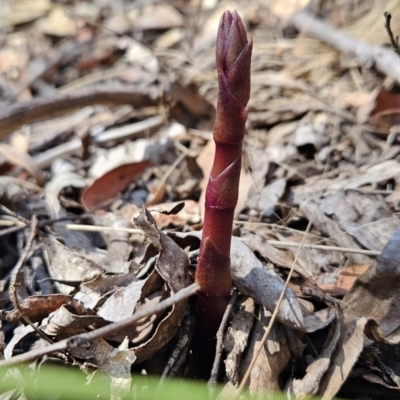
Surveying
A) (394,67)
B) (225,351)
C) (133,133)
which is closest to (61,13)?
(133,133)

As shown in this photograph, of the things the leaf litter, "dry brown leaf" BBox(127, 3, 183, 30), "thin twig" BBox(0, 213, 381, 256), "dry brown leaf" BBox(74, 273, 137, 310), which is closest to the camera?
the leaf litter

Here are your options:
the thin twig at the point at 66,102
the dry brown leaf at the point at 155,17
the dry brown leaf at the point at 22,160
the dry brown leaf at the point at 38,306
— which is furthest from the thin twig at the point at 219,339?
the dry brown leaf at the point at 155,17

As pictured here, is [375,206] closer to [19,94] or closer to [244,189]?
[244,189]

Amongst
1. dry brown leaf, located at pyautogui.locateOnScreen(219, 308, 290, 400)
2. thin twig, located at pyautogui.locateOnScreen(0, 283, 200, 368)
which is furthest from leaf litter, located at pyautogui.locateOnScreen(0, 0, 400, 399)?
thin twig, located at pyautogui.locateOnScreen(0, 283, 200, 368)

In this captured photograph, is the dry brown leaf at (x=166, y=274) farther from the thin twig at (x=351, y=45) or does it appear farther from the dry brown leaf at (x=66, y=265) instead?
the thin twig at (x=351, y=45)

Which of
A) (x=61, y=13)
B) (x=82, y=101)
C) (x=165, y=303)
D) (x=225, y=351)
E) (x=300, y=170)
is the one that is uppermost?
(x=61, y=13)

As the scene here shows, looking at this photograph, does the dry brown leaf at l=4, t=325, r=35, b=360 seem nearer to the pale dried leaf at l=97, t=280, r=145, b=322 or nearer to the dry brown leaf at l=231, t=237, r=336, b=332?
the pale dried leaf at l=97, t=280, r=145, b=322

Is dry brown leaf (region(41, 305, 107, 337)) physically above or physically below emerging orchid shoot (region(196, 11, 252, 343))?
below
